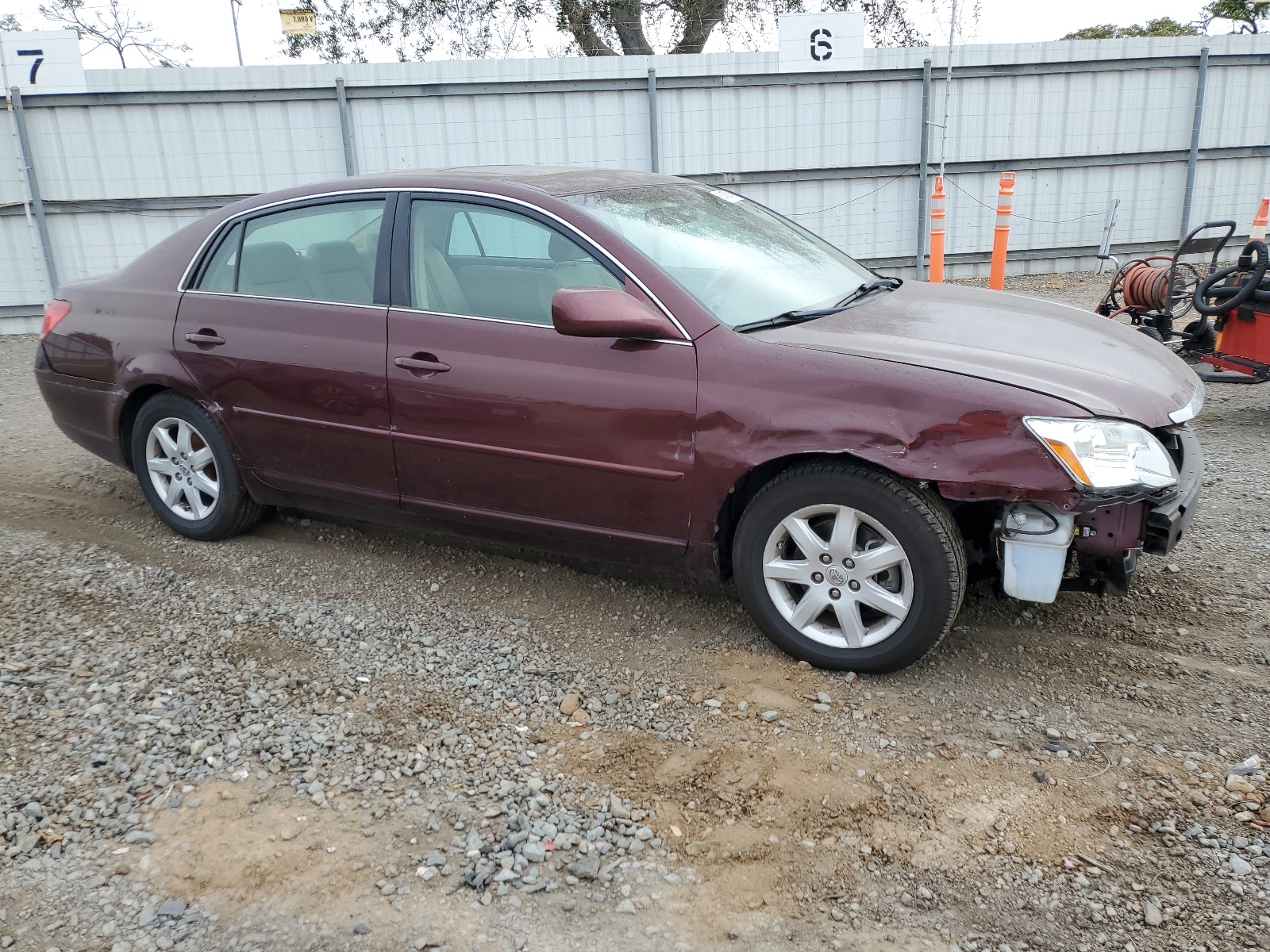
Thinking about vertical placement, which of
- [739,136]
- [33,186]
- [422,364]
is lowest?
[422,364]

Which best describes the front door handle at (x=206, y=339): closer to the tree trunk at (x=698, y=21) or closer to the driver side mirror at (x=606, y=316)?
the driver side mirror at (x=606, y=316)

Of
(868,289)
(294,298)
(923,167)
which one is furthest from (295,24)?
(868,289)

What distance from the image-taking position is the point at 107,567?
14.7 ft

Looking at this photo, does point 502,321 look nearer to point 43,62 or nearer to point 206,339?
point 206,339

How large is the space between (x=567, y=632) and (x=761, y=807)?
1.27 meters

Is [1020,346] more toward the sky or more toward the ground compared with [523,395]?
more toward the sky

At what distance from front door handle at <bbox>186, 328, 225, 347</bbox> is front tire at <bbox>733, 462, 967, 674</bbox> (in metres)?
2.46

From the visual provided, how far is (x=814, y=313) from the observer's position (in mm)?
3740

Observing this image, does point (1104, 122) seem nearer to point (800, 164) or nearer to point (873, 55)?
point (873, 55)

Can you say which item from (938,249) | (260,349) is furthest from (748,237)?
(938,249)

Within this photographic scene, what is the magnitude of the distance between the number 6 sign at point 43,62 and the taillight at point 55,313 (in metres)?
7.38

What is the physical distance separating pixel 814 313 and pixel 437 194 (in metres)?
1.56

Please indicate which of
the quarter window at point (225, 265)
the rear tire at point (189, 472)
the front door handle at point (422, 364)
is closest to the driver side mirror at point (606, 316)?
the front door handle at point (422, 364)

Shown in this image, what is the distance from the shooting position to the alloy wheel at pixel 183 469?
466 centimetres
